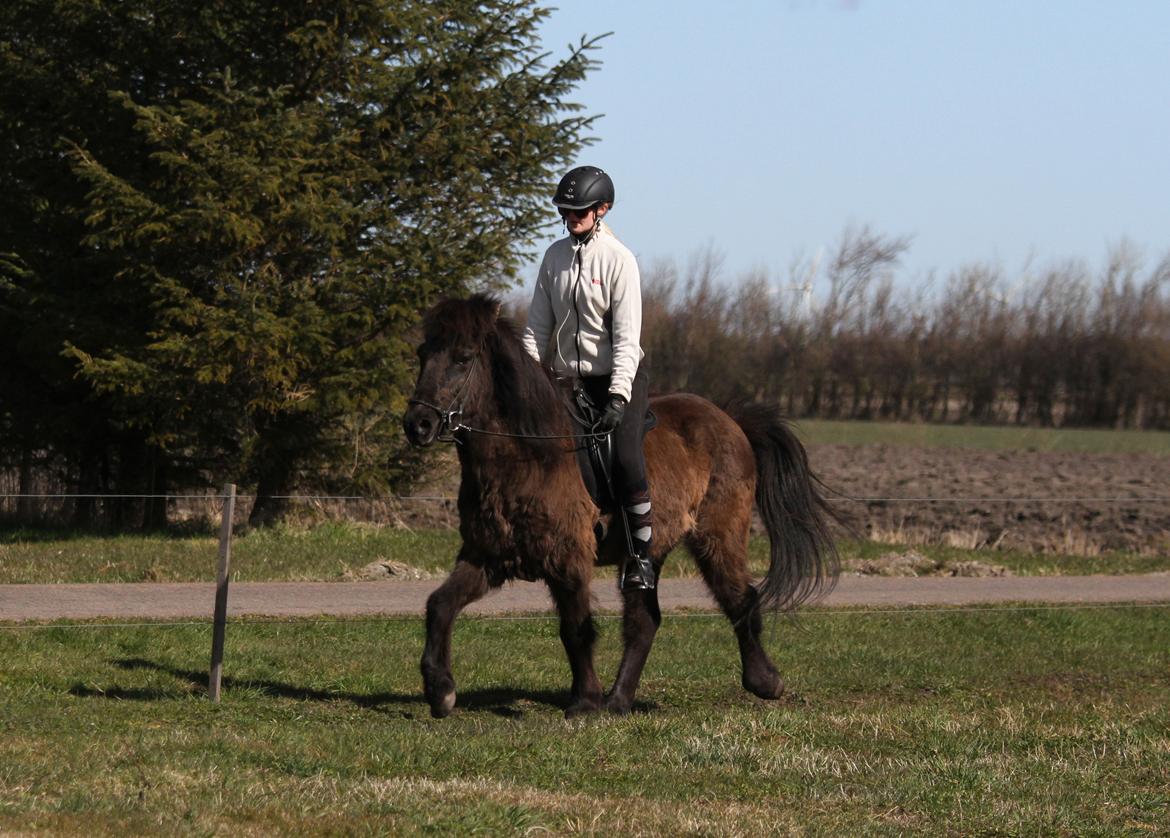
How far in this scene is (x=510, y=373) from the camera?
27.6 feet

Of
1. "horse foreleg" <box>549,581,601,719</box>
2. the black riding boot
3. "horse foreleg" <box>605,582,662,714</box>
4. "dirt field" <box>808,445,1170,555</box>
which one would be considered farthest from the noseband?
"dirt field" <box>808,445,1170,555</box>

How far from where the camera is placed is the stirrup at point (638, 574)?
8.91m

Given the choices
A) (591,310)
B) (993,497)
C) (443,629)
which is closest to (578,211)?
(591,310)

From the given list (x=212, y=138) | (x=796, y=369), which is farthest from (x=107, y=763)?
(x=796, y=369)

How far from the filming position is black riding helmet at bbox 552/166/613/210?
848 cm

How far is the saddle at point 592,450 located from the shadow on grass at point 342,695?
1621mm

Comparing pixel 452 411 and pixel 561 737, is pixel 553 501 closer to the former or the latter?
pixel 452 411

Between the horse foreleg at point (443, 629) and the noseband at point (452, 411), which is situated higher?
the noseband at point (452, 411)

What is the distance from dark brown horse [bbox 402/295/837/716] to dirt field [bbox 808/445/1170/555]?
187 inches

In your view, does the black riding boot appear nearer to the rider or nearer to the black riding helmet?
the rider

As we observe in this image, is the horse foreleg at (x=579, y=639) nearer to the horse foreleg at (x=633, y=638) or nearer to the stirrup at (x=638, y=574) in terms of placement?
the horse foreleg at (x=633, y=638)

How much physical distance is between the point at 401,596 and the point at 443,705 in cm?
590

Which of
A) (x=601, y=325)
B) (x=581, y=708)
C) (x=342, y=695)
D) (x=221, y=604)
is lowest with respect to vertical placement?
(x=342, y=695)

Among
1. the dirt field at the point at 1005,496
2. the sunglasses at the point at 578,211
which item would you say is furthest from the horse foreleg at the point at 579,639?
the dirt field at the point at 1005,496
